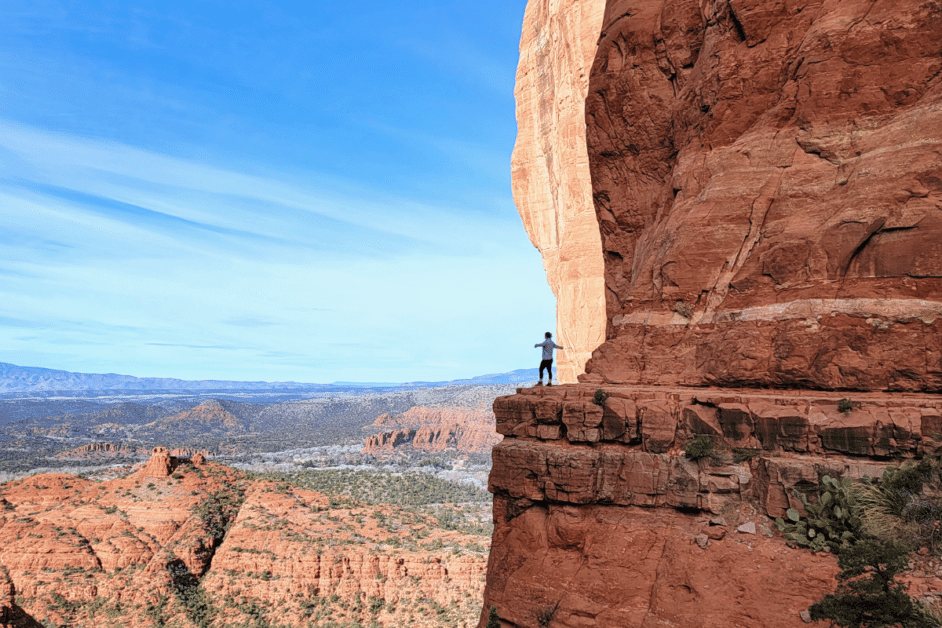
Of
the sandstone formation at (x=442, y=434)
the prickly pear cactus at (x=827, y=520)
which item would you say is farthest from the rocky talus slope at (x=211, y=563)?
the sandstone formation at (x=442, y=434)

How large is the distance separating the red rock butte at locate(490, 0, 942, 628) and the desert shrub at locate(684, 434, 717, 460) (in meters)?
0.23

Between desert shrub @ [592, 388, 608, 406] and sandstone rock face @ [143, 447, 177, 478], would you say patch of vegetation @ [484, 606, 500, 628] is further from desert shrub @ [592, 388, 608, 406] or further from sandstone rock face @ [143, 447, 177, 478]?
sandstone rock face @ [143, 447, 177, 478]

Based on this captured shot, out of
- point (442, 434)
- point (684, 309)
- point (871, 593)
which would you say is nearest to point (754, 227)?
point (684, 309)

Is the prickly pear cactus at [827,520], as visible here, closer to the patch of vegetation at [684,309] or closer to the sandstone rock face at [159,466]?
the patch of vegetation at [684,309]

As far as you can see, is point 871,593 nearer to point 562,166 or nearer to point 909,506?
point 909,506

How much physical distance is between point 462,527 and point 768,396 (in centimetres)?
5335

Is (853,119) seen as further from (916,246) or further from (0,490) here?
(0,490)

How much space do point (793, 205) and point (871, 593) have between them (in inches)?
280

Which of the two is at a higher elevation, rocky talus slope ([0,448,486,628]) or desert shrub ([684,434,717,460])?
desert shrub ([684,434,717,460])

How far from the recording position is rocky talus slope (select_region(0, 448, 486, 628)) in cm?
4225

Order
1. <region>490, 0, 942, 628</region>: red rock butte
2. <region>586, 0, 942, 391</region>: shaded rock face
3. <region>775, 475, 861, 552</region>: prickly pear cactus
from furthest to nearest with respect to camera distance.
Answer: <region>586, 0, 942, 391</region>: shaded rock face, <region>490, 0, 942, 628</region>: red rock butte, <region>775, 475, 861, 552</region>: prickly pear cactus

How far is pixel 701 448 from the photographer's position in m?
11.9

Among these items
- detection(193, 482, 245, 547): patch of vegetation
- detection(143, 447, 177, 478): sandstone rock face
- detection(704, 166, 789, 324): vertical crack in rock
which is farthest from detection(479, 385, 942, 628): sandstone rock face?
detection(143, 447, 177, 478): sandstone rock face

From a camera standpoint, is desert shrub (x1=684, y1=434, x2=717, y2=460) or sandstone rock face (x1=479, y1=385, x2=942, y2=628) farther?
desert shrub (x1=684, y1=434, x2=717, y2=460)
